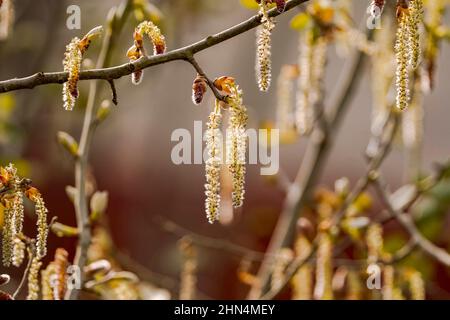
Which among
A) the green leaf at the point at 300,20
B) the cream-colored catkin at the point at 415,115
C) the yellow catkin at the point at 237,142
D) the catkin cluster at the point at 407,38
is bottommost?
the yellow catkin at the point at 237,142

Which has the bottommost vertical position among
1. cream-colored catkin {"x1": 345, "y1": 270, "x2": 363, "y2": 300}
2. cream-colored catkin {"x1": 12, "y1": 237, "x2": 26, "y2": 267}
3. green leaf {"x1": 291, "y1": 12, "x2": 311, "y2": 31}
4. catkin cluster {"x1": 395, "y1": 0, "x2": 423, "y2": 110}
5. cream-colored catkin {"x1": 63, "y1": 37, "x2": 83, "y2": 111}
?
cream-colored catkin {"x1": 12, "y1": 237, "x2": 26, "y2": 267}

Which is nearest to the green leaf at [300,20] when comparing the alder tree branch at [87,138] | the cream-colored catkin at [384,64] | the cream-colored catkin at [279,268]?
the cream-colored catkin at [384,64]

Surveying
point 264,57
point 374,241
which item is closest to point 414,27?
point 264,57

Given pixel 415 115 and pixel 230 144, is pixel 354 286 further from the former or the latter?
pixel 230 144

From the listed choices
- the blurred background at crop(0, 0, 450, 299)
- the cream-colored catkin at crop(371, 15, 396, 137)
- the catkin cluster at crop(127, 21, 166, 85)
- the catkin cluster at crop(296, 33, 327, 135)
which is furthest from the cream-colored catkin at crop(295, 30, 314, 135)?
the catkin cluster at crop(127, 21, 166, 85)

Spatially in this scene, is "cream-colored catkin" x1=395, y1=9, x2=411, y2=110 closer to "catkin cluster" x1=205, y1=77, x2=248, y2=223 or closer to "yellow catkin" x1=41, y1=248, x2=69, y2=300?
"catkin cluster" x1=205, y1=77, x2=248, y2=223

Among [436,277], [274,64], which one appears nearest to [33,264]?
[436,277]

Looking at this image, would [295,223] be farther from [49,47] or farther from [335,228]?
[49,47]

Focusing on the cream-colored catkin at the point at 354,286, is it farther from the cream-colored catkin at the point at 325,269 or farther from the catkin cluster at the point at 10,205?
A: the catkin cluster at the point at 10,205
